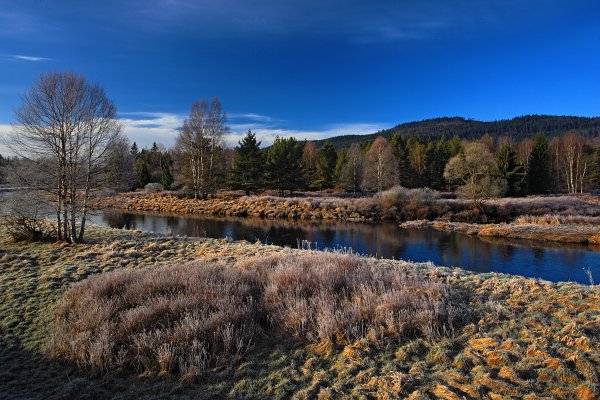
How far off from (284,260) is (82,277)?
5461 mm

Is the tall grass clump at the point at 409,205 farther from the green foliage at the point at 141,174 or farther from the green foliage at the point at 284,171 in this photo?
the green foliage at the point at 141,174

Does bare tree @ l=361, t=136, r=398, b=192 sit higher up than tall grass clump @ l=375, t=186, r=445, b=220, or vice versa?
bare tree @ l=361, t=136, r=398, b=192

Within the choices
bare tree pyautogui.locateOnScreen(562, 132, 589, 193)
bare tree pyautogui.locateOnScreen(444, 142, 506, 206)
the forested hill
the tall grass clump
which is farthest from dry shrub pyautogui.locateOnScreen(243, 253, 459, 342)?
the forested hill

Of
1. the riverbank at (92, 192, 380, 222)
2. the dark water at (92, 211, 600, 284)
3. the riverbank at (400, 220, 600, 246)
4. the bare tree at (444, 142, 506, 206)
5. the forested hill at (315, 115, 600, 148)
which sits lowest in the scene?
the dark water at (92, 211, 600, 284)

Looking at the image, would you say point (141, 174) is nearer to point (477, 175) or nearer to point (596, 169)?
point (477, 175)

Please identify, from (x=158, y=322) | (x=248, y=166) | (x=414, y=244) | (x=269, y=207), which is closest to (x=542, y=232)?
(x=414, y=244)

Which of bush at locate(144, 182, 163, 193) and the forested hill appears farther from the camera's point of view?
the forested hill

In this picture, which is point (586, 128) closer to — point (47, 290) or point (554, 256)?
point (554, 256)

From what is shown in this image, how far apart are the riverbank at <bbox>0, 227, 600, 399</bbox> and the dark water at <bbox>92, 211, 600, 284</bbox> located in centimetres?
902

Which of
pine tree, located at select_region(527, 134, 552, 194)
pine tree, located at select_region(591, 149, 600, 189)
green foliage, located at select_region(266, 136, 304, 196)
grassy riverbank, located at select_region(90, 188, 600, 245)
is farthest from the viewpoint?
pine tree, located at select_region(591, 149, 600, 189)

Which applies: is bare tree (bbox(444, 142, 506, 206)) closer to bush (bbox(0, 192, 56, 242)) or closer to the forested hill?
bush (bbox(0, 192, 56, 242))

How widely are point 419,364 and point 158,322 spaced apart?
12.9 feet

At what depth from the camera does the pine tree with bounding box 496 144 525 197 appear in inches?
1677

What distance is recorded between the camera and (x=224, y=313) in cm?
577
